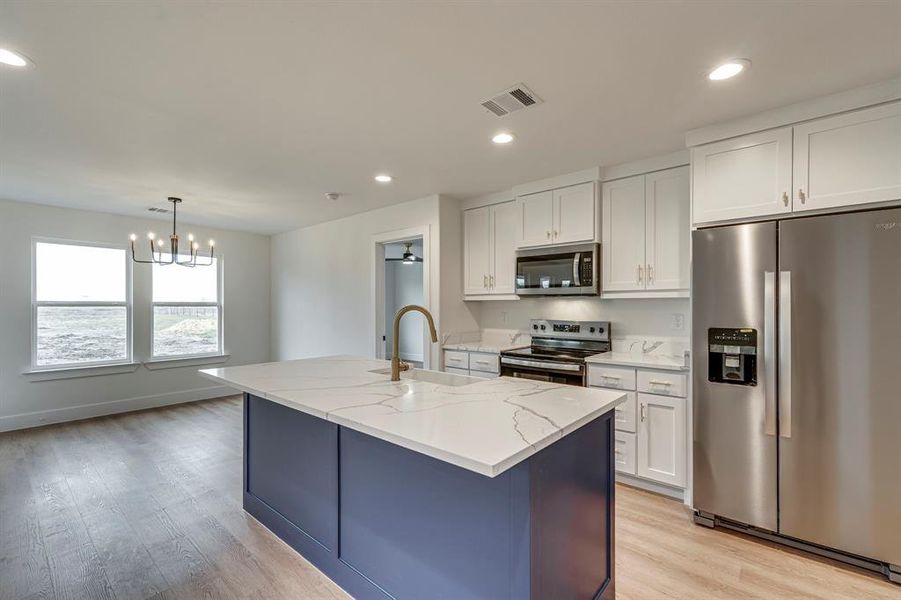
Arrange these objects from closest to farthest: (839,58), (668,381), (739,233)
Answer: (839,58) → (739,233) → (668,381)

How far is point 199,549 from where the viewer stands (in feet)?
7.41

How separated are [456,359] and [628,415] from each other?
1641mm

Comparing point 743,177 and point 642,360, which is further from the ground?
point 743,177

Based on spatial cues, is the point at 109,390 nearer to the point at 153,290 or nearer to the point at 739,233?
the point at 153,290

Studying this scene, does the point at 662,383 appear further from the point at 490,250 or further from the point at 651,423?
the point at 490,250

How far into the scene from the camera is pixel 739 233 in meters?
2.35

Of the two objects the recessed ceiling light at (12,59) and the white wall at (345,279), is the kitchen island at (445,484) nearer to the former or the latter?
the recessed ceiling light at (12,59)

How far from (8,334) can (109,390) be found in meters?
1.13

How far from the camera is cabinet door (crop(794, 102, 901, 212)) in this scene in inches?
80.2

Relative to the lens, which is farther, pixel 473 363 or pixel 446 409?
pixel 473 363

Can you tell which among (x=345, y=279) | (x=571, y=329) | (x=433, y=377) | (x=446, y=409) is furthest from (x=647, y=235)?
(x=345, y=279)

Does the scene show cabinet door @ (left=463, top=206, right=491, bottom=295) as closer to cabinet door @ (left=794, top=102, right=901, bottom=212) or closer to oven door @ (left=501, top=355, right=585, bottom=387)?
oven door @ (left=501, top=355, right=585, bottom=387)

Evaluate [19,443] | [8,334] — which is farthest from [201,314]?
[19,443]

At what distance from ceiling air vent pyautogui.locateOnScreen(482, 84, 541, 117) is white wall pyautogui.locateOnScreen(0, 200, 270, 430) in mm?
5125
